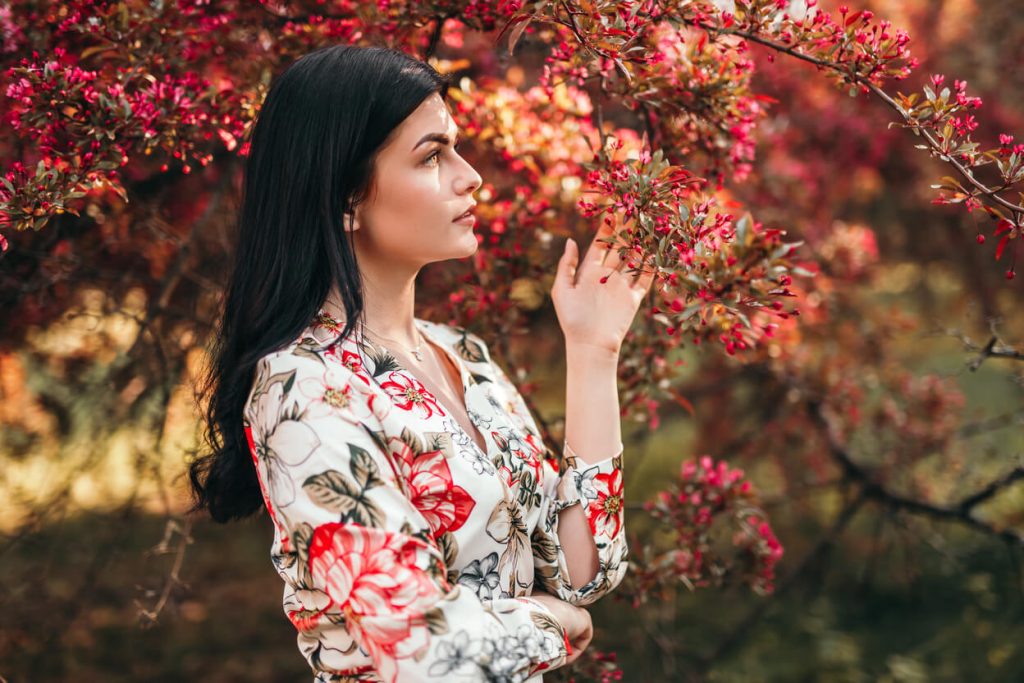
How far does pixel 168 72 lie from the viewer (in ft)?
7.22

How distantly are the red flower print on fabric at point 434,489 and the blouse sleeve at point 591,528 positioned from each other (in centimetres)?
30

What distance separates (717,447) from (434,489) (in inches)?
139

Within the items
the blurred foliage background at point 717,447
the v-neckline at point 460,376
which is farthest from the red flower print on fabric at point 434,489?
the blurred foliage background at point 717,447

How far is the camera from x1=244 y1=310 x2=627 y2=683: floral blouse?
1.28 m

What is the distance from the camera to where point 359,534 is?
1.27 metres

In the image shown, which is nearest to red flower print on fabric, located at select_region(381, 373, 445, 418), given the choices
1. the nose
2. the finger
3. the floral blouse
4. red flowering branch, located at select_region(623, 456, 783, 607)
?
the floral blouse

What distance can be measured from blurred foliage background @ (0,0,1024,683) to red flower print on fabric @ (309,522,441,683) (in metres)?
1.15

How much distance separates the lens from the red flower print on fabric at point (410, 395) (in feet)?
4.83

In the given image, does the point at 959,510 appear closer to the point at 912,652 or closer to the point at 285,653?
the point at 912,652

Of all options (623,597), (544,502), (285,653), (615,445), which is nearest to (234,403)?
(544,502)

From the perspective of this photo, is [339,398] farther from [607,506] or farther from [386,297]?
[607,506]

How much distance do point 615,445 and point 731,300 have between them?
40cm

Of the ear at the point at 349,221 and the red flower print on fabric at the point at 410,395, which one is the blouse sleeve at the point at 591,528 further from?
the ear at the point at 349,221

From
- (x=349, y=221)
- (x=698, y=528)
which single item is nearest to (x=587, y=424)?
(x=349, y=221)
